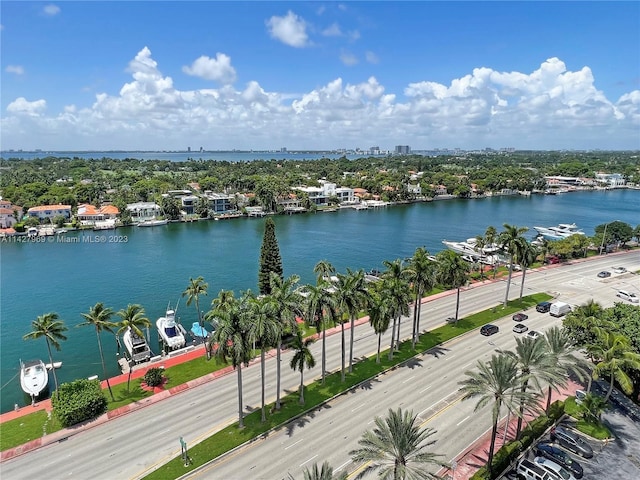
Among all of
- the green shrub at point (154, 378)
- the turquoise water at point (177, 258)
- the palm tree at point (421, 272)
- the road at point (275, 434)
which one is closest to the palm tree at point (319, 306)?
the road at point (275, 434)

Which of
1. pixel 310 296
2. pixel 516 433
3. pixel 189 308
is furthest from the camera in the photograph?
pixel 189 308

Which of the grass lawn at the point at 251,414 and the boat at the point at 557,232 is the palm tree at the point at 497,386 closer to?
the grass lawn at the point at 251,414

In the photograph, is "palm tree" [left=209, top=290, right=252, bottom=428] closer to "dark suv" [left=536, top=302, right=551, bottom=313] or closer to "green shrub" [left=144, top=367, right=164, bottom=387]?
"green shrub" [left=144, top=367, right=164, bottom=387]

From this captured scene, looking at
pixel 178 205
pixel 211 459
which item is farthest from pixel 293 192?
pixel 211 459

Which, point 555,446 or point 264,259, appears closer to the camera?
point 555,446

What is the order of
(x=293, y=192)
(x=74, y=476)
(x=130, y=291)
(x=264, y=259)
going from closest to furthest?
(x=74, y=476) → (x=264, y=259) → (x=130, y=291) → (x=293, y=192)

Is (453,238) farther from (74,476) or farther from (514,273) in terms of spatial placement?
(74,476)

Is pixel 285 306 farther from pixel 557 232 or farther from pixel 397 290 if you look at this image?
pixel 557 232

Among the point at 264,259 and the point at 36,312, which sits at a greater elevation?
the point at 264,259
